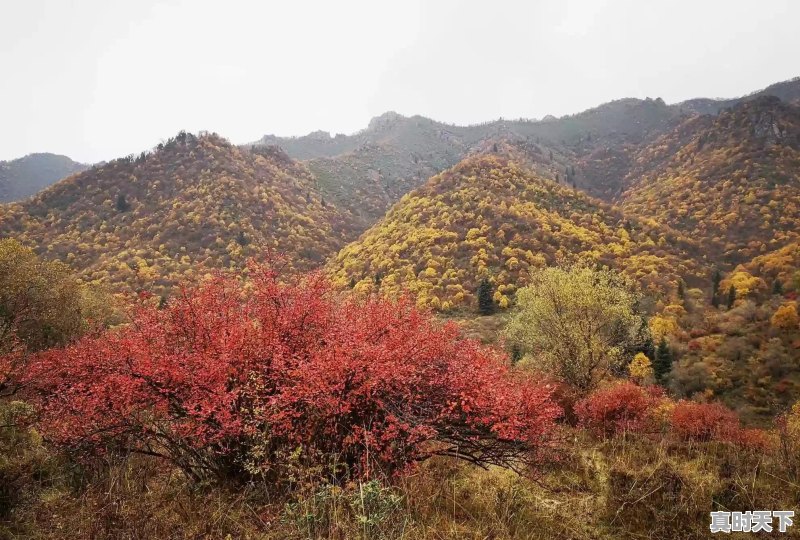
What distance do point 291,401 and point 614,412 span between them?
1373cm

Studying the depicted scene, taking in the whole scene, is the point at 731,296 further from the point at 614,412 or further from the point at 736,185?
the point at 614,412

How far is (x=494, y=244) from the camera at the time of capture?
92.2m

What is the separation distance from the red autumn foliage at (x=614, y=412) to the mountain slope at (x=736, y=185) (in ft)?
376

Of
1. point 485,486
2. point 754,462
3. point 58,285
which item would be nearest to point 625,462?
point 754,462

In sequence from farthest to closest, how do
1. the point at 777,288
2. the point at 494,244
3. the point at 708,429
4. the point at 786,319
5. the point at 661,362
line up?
the point at 494,244
the point at 777,288
the point at 786,319
the point at 661,362
the point at 708,429

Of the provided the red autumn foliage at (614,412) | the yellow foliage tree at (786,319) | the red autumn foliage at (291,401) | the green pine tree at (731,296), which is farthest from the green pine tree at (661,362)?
the red autumn foliage at (291,401)

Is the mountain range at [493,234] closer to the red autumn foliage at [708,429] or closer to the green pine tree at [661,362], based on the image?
the green pine tree at [661,362]

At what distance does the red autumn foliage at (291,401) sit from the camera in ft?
26.3

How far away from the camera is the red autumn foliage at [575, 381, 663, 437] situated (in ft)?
49.5

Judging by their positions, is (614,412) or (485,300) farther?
(485,300)

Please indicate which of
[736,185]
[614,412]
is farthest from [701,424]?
[736,185]

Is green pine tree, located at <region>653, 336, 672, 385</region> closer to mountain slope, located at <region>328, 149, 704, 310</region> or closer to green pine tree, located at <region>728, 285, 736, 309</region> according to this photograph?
mountain slope, located at <region>328, 149, 704, 310</region>

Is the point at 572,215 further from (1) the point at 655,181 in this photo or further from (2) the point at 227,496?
(2) the point at 227,496

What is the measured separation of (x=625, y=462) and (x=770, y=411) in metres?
51.5
